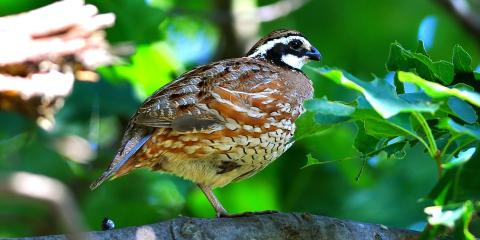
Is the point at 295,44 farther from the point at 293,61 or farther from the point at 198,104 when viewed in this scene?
the point at 198,104

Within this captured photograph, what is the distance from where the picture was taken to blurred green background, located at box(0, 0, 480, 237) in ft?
19.8

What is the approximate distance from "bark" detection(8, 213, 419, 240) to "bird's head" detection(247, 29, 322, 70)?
1692 mm

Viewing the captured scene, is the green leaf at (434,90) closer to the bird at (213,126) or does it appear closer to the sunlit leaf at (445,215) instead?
the sunlit leaf at (445,215)

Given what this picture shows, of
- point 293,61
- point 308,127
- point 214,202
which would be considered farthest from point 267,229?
point 293,61

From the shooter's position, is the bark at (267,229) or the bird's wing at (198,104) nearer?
the bark at (267,229)

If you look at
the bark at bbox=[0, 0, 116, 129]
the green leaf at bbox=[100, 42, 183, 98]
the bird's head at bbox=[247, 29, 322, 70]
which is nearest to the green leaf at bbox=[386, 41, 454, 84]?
the bark at bbox=[0, 0, 116, 129]

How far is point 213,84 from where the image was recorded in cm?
436

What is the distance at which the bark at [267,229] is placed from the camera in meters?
3.22

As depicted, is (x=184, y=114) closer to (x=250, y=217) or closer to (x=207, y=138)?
(x=207, y=138)

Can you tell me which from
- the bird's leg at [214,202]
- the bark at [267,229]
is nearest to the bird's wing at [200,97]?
the bird's leg at [214,202]

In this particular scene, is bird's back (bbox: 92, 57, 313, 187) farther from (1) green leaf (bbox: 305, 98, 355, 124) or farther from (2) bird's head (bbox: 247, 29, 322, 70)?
(1) green leaf (bbox: 305, 98, 355, 124)

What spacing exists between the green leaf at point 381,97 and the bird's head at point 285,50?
8.44 ft

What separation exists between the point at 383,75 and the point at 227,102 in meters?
3.32

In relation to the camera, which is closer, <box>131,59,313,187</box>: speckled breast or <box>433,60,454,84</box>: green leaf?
<box>433,60,454,84</box>: green leaf
